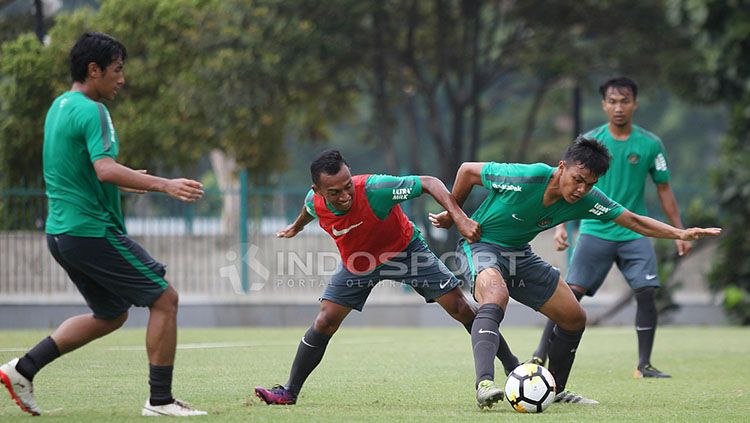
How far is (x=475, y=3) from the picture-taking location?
24.4 m

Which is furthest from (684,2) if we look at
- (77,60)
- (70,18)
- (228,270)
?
(77,60)

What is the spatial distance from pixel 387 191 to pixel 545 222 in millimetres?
1062

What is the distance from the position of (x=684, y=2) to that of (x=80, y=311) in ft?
34.8

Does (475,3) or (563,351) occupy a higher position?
(475,3)

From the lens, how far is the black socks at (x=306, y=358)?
782 centimetres

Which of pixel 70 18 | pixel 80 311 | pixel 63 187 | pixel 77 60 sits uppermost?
pixel 70 18

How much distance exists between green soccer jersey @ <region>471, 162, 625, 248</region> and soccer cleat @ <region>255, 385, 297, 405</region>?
5.23 ft

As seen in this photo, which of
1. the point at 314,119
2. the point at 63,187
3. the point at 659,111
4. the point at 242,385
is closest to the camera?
the point at 63,187

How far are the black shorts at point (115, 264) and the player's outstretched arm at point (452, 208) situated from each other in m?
1.79

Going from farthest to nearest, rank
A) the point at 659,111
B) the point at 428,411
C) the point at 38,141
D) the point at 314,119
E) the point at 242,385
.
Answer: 1. the point at 659,111
2. the point at 314,119
3. the point at 38,141
4. the point at 242,385
5. the point at 428,411

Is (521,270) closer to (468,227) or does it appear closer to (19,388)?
(468,227)

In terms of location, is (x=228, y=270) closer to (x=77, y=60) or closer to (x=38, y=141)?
(x=38, y=141)

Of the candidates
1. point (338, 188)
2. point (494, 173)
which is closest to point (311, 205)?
point (338, 188)

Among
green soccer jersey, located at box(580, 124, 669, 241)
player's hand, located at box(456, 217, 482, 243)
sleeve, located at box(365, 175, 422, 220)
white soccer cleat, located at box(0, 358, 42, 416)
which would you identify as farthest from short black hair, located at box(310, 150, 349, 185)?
green soccer jersey, located at box(580, 124, 669, 241)
